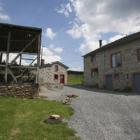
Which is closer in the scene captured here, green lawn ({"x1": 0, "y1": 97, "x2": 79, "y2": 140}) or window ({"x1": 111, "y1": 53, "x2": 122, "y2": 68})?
green lawn ({"x1": 0, "y1": 97, "x2": 79, "y2": 140})

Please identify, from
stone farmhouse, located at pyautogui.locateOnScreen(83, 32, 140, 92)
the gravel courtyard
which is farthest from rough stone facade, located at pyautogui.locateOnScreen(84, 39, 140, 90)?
the gravel courtyard

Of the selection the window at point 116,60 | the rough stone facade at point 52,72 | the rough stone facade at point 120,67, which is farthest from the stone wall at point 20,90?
the rough stone facade at point 52,72

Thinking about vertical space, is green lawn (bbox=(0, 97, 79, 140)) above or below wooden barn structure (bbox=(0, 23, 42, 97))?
below

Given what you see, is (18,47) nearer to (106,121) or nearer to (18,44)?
(18,44)

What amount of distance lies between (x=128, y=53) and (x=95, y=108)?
15.9m

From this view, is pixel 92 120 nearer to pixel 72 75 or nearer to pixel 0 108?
pixel 0 108

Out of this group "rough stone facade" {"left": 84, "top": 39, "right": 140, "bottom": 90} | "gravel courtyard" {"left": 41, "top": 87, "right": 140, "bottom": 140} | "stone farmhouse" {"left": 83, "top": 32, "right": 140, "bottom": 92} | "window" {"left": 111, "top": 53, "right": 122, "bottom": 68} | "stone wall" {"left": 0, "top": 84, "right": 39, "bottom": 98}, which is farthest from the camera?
"window" {"left": 111, "top": 53, "right": 122, "bottom": 68}

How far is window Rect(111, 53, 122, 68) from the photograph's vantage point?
30.3m

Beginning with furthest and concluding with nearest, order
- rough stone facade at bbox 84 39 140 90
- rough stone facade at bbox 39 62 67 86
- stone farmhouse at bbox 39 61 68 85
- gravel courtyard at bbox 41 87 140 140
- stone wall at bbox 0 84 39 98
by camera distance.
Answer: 1. stone farmhouse at bbox 39 61 68 85
2. rough stone facade at bbox 39 62 67 86
3. rough stone facade at bbox 84 39 140 90
4. stone wall at bbox 0 84 39 98
5. gravel courtyard at bbox 41 87 140 140

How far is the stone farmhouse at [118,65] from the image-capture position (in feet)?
88.8

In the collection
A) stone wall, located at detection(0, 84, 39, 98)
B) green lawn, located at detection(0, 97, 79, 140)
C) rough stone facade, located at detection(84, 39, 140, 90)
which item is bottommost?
green lawn, located at detection(0, 97, 79, 140)

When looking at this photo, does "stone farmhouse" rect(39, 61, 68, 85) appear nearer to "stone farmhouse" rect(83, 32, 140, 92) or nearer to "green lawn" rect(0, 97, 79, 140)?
"stone farmhouse" rect(83, 32, 140, 92)

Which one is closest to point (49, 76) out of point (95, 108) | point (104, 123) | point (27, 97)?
point (27, 97)

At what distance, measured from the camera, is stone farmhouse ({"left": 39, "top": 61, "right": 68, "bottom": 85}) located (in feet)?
150
